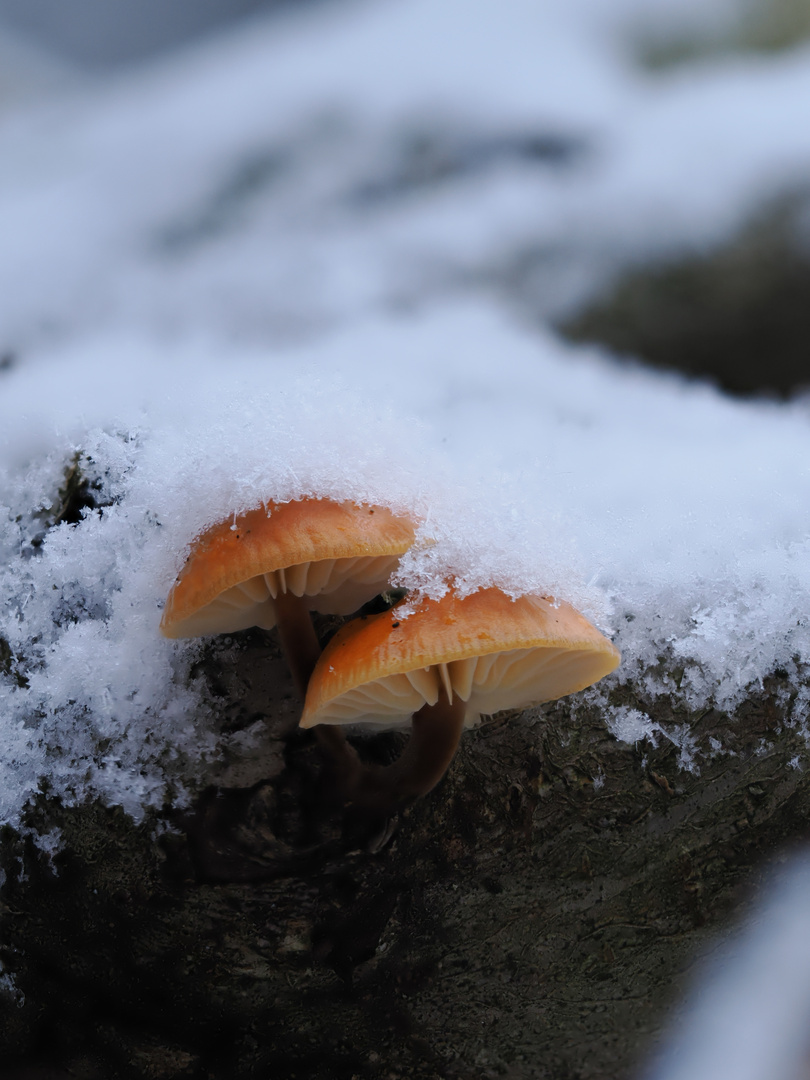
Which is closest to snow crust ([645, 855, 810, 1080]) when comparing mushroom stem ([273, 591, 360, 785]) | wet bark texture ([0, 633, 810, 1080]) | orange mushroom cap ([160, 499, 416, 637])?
wet bark texture ([0, 633, 810, 1080])

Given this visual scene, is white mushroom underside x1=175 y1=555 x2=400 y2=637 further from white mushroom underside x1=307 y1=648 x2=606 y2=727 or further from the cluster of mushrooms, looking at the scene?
white mushroom underside x1=307 y1=648 x2=606 y2=727

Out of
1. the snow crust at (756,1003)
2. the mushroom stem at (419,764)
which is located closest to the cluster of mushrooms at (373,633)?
the mushroom stem at (419,764)

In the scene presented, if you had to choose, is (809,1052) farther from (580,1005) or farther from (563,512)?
(563,512)

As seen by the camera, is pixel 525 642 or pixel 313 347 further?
pixel 313 347

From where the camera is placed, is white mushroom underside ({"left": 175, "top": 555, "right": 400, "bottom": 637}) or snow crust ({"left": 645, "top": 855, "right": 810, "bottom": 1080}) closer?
white mushroom underside ({"left": 175, "top": 555, "right": 400, "bottom": 637})

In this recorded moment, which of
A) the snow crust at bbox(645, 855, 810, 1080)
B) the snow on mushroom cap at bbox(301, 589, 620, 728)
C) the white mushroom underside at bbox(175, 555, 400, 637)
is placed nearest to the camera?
the snow on mushroom cap at bbox(301, 589, 620, 728)

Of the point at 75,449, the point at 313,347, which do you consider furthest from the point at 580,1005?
the point at 313,347
